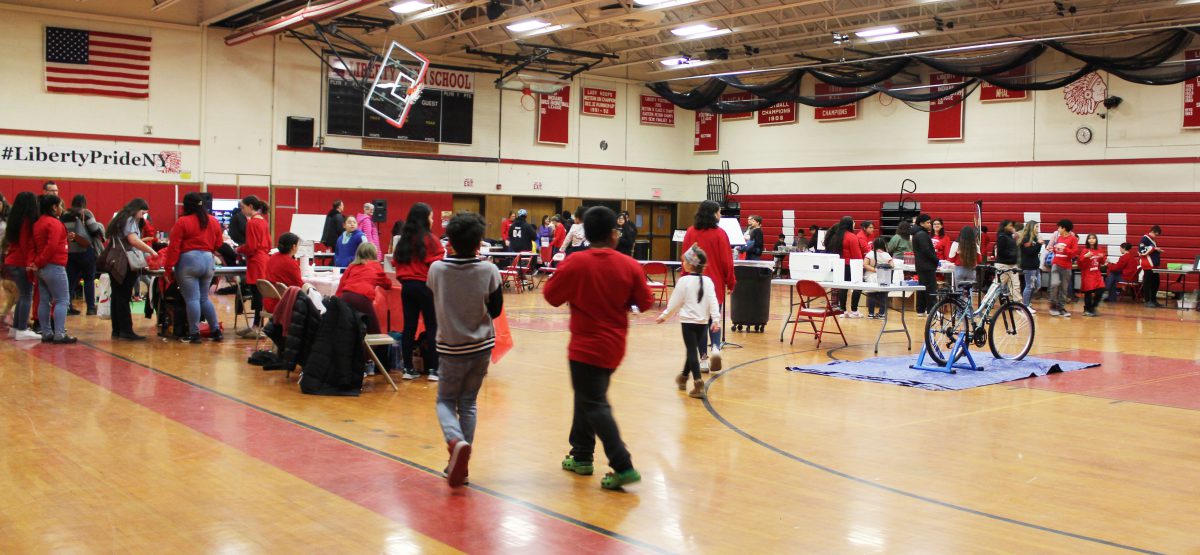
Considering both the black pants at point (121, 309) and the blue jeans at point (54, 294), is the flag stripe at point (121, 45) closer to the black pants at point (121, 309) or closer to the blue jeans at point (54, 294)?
the black pants at point (121, 309)

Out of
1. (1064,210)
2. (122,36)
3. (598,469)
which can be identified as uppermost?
(122,36)

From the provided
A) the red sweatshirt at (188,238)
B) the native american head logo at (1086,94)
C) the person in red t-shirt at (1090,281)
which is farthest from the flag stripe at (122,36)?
the native american head logo at (1086,94)

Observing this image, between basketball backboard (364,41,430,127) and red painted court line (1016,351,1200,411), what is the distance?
1089cm

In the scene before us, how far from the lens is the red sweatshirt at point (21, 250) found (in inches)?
359

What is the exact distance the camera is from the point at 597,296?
469 cm

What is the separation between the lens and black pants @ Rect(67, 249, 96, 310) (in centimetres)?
1170

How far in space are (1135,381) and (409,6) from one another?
1263 centimetres

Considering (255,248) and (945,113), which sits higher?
(945,113)

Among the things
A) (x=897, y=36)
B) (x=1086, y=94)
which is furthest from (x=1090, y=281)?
(x=897, y=36)

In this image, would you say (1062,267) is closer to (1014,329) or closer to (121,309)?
(1014,329)

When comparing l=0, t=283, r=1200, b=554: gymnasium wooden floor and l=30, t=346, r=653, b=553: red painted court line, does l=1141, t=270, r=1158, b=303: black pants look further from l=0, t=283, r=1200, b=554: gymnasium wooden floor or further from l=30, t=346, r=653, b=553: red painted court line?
l=30, t=346, r=653, b=553: red painted court line

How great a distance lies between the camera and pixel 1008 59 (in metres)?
16.6

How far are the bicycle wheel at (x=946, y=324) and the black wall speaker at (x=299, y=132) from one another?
1435 centimetres

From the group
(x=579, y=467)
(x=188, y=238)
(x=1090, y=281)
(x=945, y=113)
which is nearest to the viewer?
(x=579, y=467)
